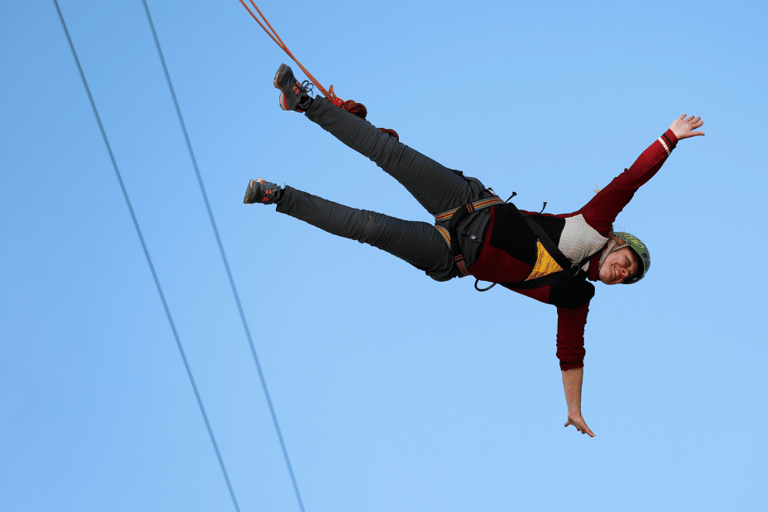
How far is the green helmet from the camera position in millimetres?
3355

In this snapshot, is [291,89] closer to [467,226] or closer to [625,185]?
[467,226]

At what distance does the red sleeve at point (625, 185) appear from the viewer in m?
3.08

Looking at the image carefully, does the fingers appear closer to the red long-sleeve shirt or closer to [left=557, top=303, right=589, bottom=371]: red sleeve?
[left=557, top=303, right=589, bottom=371]: red sleeve

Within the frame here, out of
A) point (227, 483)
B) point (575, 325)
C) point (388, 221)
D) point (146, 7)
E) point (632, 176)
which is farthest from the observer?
point (227, 483)

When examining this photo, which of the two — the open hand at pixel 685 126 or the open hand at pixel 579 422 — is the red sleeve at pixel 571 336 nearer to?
the open hand at pixel 579 422

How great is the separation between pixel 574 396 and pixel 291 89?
192 cm

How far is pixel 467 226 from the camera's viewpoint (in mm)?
3377

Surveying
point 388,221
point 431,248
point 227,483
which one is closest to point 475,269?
point 431,248

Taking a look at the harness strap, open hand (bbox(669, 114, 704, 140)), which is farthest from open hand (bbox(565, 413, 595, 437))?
open hand (bbox(669, 114, 704, 140))

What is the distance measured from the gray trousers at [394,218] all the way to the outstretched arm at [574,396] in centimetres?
81

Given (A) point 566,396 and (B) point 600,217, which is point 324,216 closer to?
(B) point 600,217

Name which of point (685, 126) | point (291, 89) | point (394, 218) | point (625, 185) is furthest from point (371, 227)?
point (685, 126)

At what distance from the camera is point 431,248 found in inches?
134

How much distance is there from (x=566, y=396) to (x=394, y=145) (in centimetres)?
147
